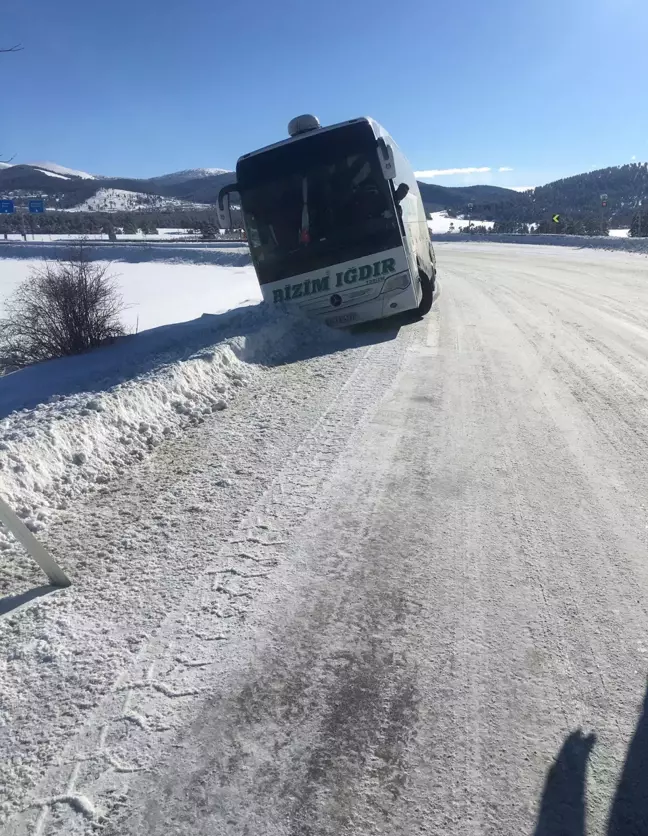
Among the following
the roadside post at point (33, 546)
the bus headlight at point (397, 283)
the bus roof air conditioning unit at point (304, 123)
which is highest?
the bus roof air conditioning unit at point (304, 123)

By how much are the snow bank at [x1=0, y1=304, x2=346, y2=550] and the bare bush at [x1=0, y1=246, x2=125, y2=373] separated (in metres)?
1.47

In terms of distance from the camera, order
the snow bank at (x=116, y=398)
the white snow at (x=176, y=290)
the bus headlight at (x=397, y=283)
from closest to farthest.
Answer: the snow bank at (x=116, y=398) → the bus headlight at (x=397, y=283) → the white snow at (x=176, y=290)

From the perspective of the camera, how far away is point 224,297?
1991cm

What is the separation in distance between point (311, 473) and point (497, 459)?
1485mm

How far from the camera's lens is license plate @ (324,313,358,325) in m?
8.71

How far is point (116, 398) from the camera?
4766mm

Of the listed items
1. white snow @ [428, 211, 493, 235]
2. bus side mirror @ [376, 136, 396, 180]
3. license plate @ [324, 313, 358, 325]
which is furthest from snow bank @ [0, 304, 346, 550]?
white snow @ [428, 211, 493, 235]

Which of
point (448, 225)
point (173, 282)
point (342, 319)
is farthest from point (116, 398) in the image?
point (448, 225)

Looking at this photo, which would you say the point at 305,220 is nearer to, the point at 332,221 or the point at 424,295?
the point at 332,221

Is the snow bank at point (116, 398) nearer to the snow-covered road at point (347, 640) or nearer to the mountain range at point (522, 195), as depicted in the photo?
the snow-covered road at point (347, 640)

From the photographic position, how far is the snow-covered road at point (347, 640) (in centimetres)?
175

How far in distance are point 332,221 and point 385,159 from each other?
1209mm

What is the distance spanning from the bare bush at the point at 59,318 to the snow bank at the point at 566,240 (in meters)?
22.8

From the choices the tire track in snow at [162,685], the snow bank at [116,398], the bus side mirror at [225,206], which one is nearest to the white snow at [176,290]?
the bus side mirror at [225,206]
